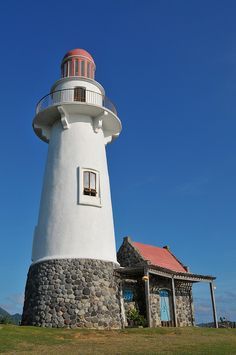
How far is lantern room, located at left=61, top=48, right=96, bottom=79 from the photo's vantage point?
81.0 ft

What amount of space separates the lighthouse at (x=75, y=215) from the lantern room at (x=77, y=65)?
17 mm

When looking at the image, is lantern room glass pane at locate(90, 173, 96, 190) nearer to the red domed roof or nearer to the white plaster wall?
the white plaster wall

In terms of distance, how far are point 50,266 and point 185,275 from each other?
Result: 29.0 feet

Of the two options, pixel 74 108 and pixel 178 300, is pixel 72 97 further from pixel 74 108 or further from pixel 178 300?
pixel 178 300

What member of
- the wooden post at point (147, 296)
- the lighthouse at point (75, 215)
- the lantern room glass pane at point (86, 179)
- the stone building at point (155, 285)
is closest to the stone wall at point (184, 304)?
the stone building at point (155, 285)

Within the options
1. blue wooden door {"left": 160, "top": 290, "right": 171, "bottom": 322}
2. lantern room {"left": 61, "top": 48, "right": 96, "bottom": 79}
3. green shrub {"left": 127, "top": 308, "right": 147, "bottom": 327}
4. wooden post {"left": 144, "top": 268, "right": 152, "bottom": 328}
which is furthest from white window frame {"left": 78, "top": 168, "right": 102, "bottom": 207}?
blue wooden door {"left": 160, "top": 290, "right": 171, "bottom": 322}

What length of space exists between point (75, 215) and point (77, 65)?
30.2ft

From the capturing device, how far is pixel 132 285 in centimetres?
2333

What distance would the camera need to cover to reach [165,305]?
25.0 metres

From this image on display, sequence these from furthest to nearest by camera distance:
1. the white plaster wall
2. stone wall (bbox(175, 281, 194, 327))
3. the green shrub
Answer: stone wall (bbox(175, 281, 194, 327)) < the green shrub < the white plaster wall

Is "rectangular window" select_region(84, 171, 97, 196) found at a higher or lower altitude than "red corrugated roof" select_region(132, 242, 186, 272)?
higher

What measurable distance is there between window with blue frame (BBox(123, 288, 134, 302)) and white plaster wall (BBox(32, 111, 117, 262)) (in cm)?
260

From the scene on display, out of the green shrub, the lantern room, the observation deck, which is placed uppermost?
the lantern room

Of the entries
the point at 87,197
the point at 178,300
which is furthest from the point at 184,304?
the point at 87,197
